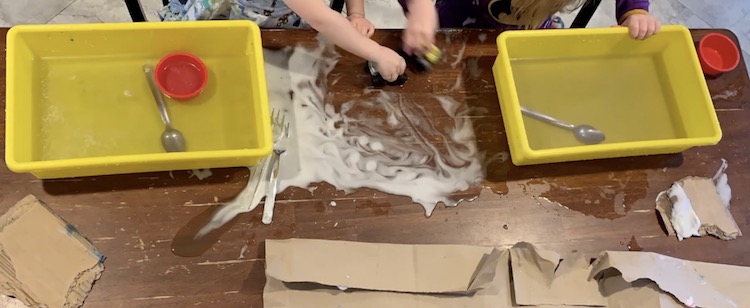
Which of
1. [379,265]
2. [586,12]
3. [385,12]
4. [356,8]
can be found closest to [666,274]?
[379,265]

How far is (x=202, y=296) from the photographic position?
91 centimetres

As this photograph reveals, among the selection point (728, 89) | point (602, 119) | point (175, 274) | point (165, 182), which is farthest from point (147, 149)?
point (728, 89)

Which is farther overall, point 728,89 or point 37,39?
point 728,89

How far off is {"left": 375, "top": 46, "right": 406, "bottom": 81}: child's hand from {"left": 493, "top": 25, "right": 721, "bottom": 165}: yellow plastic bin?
0.55ft

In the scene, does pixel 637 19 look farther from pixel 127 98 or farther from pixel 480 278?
pixel 127 98

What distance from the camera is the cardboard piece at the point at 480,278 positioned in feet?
3.00

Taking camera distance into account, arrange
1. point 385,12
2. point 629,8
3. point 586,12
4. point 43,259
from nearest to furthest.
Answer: point 43,259 → point 629,8 → point 586,12 → point 385,12

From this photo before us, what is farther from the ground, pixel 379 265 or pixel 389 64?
pixel 389 64

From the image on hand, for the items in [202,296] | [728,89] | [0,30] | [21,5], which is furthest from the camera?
[21,5]

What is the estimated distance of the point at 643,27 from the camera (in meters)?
1.10

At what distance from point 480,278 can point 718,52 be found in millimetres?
669

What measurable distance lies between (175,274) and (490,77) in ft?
2.01

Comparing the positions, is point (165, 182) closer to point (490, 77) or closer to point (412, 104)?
point (412, 104)

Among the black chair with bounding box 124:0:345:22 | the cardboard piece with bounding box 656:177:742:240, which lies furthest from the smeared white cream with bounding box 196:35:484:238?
the cardboard piece with bounding box 656:177:742:240
